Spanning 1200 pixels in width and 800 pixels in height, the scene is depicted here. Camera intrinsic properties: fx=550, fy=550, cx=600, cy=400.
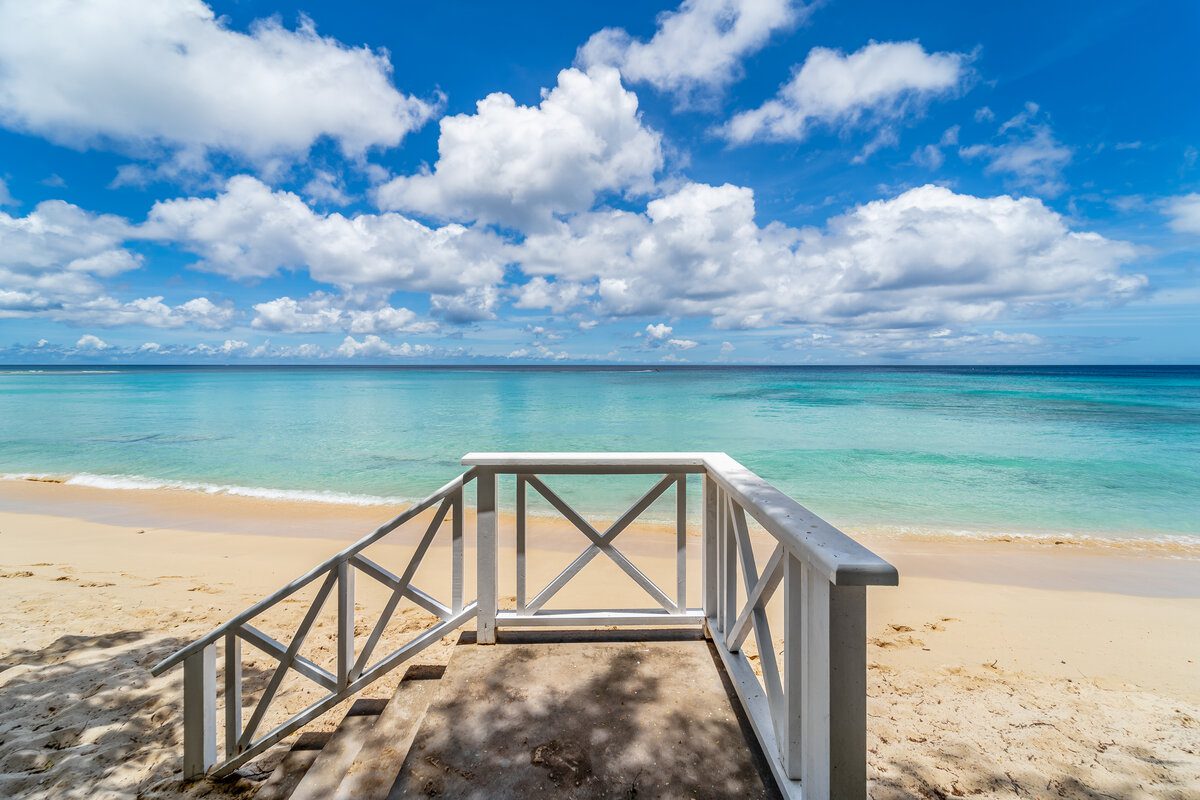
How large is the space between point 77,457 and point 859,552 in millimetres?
24180

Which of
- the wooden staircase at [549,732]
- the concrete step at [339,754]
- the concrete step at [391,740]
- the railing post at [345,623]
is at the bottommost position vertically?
the concrete step at [339,754]

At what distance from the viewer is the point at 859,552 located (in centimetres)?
175

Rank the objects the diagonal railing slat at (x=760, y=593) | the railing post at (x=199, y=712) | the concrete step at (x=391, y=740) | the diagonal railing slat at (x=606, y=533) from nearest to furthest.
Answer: the diagonal railing slat at (x=760, y=593) → the concrete step at (x=391, y=740) → the railing post at (x=199, y=712) → the diagonal railing slat at (x=606, y=533)

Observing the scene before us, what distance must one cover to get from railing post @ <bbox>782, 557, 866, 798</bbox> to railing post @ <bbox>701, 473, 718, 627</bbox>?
179cm

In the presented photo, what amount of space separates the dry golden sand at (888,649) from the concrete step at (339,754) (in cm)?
65

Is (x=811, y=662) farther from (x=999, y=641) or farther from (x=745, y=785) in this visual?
(x=999, y=641)

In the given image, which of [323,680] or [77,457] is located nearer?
[323,680]

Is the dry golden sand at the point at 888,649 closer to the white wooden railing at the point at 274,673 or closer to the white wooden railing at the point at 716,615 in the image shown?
the white wooden railing at the point at 274,673

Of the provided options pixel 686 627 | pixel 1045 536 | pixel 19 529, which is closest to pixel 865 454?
pixel 1045 536

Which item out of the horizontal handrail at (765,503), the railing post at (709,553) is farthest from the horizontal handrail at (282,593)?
the railing post at (709,553)

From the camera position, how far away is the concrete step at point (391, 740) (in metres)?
2.58

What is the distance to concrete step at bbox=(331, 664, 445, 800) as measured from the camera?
258 cm

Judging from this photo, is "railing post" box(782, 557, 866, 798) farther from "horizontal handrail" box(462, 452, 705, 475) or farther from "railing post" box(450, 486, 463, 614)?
"railing post" box(450, 486, 463, 614)

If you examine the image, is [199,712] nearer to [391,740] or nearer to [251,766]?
[251,766]
